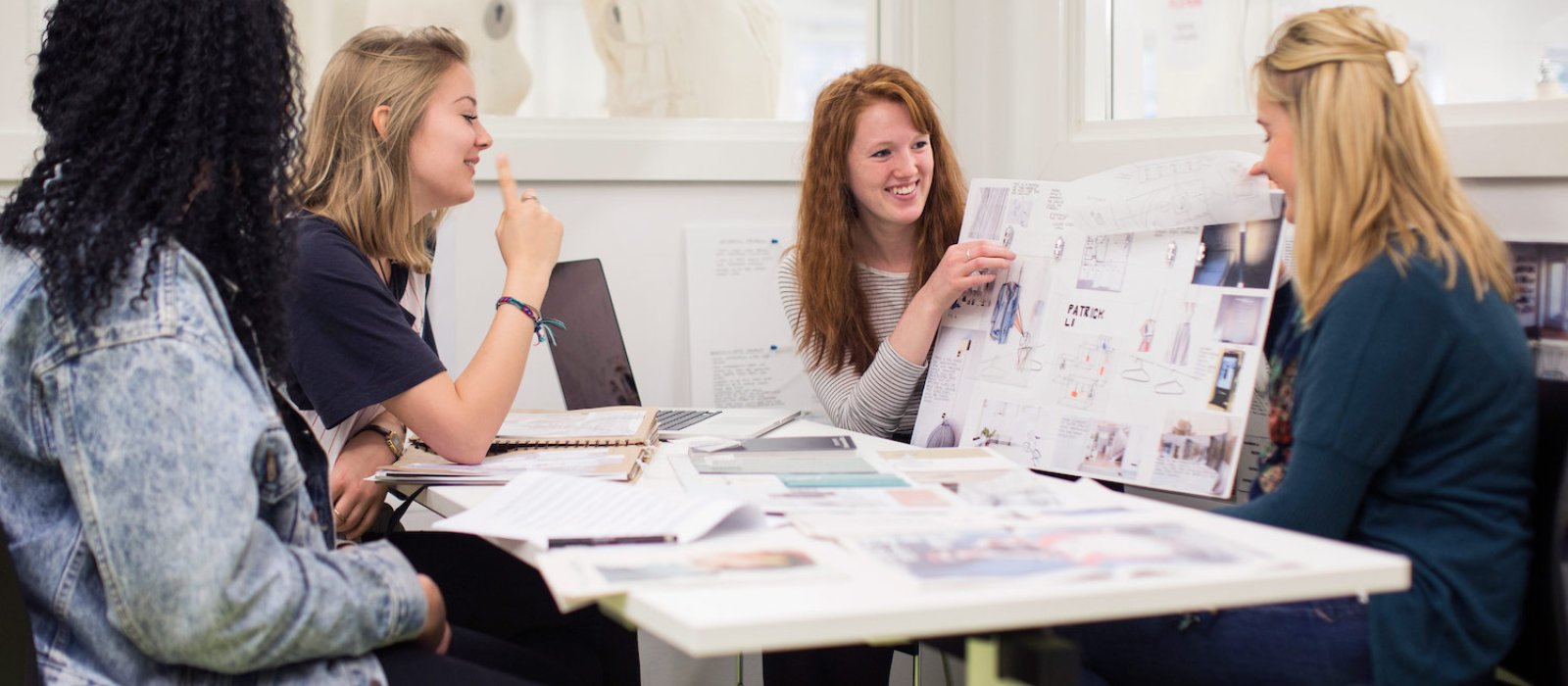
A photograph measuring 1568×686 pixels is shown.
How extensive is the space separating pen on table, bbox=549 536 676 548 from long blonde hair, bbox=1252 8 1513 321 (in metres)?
0.82

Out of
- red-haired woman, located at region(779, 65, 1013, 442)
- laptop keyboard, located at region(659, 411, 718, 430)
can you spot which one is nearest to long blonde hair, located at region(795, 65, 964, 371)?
red-haired woman, located at region(779, 65, 1013, 442)

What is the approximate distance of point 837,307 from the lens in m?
2.42

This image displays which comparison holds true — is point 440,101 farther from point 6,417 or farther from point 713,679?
point 713,679

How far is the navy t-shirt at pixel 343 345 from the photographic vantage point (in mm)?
1732

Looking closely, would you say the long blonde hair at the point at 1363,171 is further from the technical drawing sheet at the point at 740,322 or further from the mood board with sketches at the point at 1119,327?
the technical drawing sheet at the point at 740,322

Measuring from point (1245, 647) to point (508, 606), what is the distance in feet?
3.54

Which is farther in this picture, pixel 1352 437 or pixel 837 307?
pixel 837 307

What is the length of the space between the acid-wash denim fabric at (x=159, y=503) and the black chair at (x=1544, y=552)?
1.21 m

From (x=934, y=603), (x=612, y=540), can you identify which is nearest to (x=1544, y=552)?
(x=934, y=603)

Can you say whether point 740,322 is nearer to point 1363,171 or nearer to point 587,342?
point 587,342

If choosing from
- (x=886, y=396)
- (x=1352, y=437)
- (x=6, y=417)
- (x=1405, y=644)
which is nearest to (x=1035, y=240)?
(x=886, y=396)

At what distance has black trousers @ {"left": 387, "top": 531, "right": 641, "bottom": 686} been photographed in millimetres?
1887

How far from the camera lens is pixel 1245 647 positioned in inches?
54.6

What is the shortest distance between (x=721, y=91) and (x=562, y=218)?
51 centimetres
